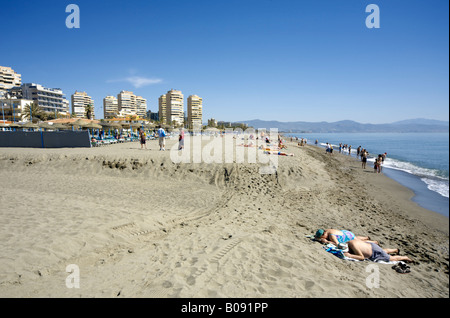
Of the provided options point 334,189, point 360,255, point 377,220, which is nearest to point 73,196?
point 360,255

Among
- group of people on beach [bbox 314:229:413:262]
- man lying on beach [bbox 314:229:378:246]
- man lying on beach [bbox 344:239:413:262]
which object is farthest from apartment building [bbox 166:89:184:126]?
man lying on beach [bbox 344:239:413:262]

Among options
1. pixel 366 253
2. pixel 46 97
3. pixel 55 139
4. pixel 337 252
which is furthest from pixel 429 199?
pixel 46 97

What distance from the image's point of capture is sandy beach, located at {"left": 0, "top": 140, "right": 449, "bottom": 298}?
10.4ft

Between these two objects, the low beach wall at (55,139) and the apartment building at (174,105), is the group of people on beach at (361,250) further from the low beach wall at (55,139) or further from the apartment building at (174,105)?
the apartment building at (174,105)

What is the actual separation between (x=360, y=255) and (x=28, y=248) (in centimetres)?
633

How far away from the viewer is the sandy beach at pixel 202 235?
10.4ft

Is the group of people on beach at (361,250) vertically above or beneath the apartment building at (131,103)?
beneath

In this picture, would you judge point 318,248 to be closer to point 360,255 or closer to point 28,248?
point 360,255

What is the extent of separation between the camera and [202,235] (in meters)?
5.03

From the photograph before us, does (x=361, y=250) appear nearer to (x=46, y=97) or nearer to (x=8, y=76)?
(x=46, y=97)

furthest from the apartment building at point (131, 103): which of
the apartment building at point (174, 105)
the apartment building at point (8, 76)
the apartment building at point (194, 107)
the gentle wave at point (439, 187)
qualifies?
the gentle wave at point (439, 187)

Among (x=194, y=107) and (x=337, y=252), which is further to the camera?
(x=194, y=107)
